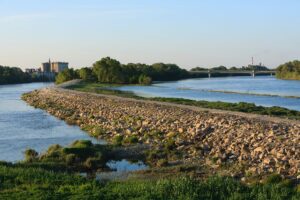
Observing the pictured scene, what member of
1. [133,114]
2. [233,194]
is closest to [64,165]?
[233,194]

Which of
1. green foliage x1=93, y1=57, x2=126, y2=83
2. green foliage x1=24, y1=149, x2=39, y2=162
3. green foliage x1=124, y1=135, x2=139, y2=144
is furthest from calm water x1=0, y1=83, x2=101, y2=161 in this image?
green foliage x1=93, y1=57, x2=126, y2=83

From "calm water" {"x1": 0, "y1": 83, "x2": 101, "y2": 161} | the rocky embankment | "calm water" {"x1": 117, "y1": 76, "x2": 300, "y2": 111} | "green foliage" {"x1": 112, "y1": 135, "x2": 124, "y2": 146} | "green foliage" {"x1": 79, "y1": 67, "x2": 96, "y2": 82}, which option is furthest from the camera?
"green foliage" {"x1": 79, "y1": 67, "x2": 96, "y2": 82}

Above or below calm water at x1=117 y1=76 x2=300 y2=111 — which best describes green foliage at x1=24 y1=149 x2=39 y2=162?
above

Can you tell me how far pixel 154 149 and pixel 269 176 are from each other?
7953mm

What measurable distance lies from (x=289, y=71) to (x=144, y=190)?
A: 6012 inches

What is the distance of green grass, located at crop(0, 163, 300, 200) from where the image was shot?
37.7ft

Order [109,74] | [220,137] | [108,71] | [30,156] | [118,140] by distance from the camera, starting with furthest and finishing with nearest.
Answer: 1. [108,71]
2. [109,74]
3. [118,140]
4. [220,137]
5. [30,156]

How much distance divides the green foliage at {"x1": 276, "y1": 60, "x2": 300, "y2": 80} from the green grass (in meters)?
144

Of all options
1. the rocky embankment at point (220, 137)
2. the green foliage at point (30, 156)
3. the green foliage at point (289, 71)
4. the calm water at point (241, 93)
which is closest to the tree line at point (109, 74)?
the calm water at point (241, 93)

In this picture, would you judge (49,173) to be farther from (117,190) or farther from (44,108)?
(44,108)

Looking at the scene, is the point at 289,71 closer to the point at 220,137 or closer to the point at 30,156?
the point at 220,137

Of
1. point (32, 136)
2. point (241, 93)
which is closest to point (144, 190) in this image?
point (32, 136)

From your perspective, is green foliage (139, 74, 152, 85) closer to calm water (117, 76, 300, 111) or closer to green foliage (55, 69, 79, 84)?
green foliage (55, 69, 79, 84)

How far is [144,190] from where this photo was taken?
39.9 feet
